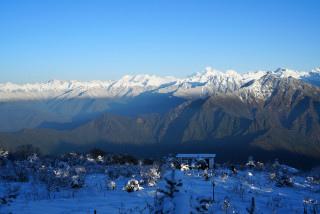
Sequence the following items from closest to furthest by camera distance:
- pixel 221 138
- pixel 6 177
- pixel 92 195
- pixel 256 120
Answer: pixel 92 195
pixel 6 177
pixel 221 138
pixel 256 120

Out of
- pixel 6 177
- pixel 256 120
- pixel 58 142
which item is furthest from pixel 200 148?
pixel 6 177

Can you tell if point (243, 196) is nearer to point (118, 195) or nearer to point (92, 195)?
point (118, 195)

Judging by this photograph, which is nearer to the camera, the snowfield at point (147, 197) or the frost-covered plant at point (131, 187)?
the snowfield at point (147, 197)

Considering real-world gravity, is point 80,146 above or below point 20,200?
below

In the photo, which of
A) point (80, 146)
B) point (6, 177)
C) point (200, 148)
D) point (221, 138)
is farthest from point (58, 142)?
point (6, 177)

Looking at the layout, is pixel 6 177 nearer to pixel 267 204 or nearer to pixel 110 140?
pixel 267 204

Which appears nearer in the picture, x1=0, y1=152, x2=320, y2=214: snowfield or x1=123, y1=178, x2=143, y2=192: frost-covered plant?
x1=0, y1=152, x2=320, y2=214: snowfield

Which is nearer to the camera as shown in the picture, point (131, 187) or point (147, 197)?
point (147, 197)

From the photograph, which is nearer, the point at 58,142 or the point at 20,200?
the point at 20,200

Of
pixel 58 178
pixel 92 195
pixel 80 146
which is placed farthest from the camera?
pixel 80 146
